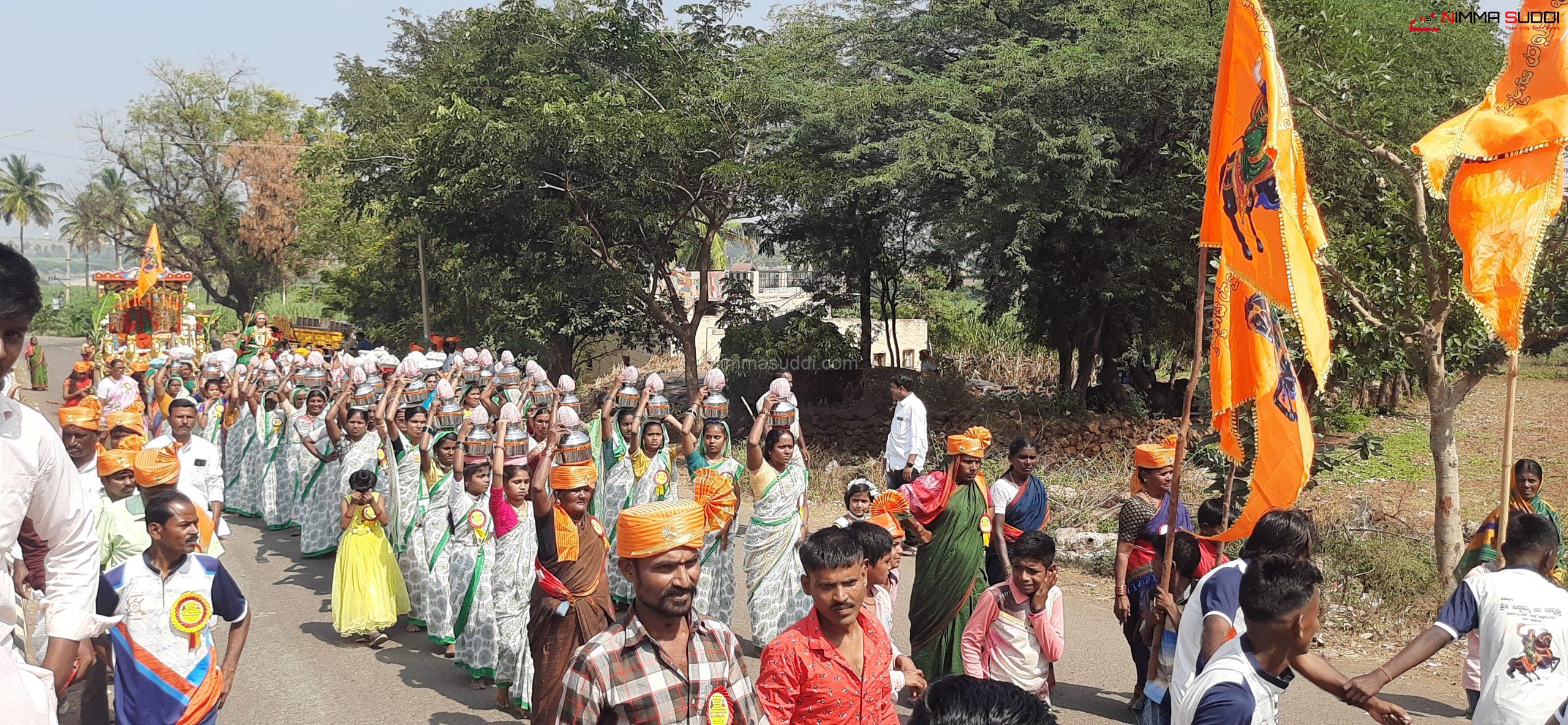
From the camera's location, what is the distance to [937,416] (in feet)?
55.7

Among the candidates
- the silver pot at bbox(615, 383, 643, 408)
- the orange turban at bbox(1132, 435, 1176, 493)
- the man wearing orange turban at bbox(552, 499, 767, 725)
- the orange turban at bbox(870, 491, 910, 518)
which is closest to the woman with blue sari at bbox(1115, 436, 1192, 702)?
the orange turban at bbox(1132, 435, 1176, 493)

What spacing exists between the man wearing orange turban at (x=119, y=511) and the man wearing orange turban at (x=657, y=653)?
3135mm

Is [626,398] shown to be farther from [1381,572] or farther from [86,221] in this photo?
[86,221]

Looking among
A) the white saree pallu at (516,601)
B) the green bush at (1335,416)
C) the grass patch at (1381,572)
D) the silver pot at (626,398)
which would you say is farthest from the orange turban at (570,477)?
the grass patch at (1381,572)

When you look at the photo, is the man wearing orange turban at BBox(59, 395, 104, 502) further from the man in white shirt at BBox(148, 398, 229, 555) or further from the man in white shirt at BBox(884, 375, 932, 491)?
the man in white shirt at BBox(884, 375, 932, 491)

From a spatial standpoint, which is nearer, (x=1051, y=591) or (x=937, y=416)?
(x=1051, y=591)

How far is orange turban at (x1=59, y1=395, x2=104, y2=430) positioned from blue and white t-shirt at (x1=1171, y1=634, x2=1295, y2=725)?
5809 mm

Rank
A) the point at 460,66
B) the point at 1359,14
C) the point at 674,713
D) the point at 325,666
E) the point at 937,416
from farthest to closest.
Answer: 1. the point at 460,66
2. the point at 937,416
3. the point at 1359,14
4. the point at 325,666
5. the point at 674,713

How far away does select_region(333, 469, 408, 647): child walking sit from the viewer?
321 inches

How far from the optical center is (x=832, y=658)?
11.9 ft

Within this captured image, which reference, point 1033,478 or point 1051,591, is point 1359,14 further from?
point 1051,591

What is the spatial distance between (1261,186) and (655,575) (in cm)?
298

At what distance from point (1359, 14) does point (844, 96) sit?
639 centimetres

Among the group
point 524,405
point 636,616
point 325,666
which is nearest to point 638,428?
point 524,405
